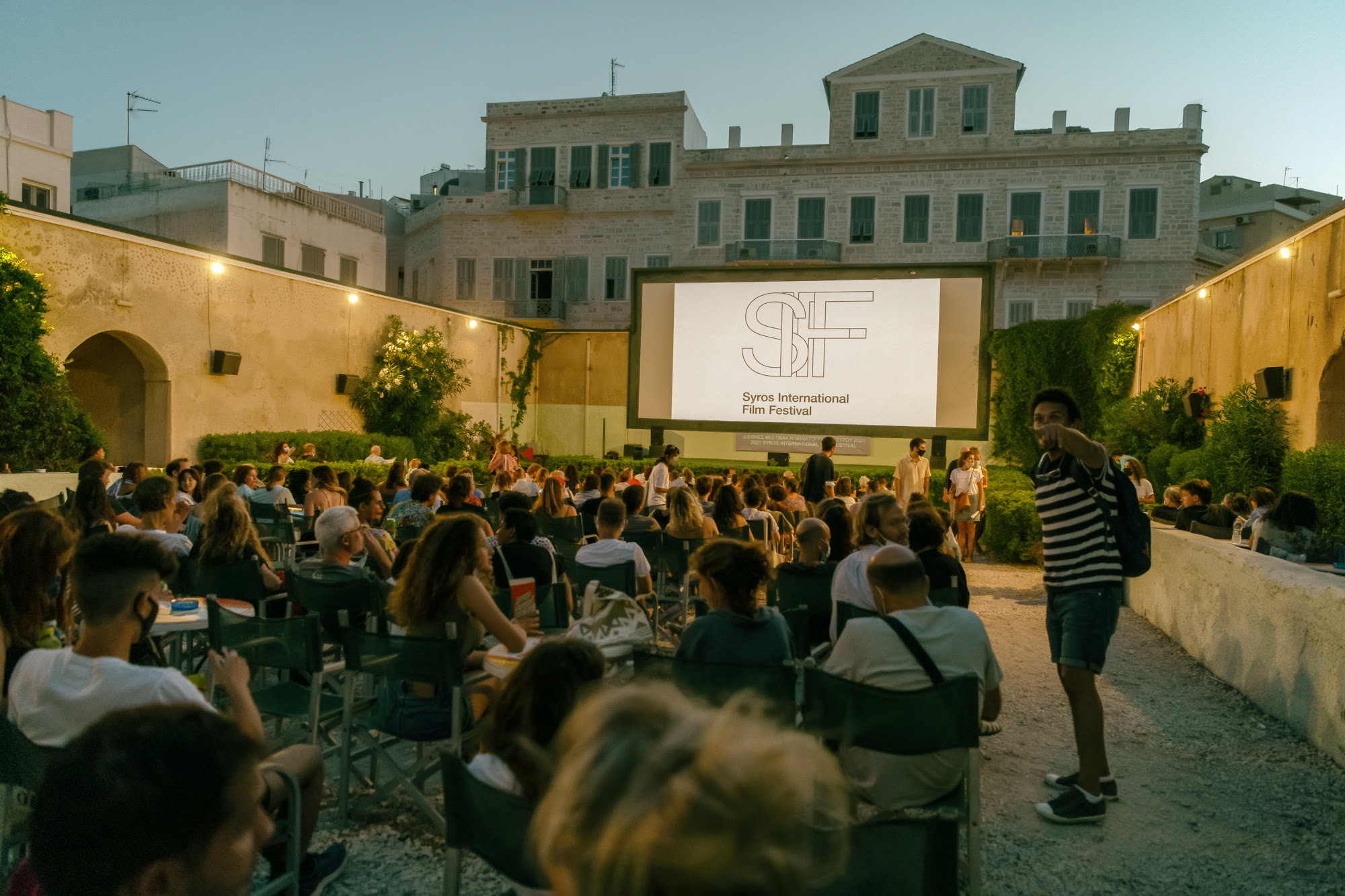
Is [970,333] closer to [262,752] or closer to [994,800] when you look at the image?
[994,800]

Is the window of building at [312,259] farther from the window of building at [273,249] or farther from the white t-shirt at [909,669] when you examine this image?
the white t-shirt at [909,669]

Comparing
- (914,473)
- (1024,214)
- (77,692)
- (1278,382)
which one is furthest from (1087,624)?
(1024,214)

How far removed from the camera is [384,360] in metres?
17.4

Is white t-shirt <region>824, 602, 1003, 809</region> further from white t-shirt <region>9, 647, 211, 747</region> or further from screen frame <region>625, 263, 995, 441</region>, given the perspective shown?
screen frame <region>625, 263, 995, 441</region>

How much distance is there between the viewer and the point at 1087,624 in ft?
10.8

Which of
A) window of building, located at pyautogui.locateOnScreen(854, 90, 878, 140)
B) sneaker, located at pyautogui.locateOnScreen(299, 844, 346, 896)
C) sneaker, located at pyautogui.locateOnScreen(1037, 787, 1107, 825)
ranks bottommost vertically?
sneaker, located at pyautogui.locateOnScreen(1037, 787, 1107, 825)

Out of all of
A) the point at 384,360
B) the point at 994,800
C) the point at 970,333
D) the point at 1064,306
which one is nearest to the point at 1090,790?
the point at 994,800

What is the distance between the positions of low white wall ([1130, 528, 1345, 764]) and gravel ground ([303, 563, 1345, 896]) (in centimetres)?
14

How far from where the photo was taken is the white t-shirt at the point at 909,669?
8.62ft

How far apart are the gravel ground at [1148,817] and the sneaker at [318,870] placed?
0.28m

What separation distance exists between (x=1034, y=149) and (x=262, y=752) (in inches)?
1006

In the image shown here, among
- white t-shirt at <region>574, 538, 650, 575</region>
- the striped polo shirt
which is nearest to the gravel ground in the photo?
the striped polo shirt

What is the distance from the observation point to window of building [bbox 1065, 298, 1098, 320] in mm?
23078

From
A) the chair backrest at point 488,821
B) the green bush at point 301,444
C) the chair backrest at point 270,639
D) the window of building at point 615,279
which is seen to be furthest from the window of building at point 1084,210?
the chair backrest at point 488,821
